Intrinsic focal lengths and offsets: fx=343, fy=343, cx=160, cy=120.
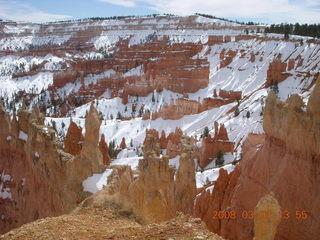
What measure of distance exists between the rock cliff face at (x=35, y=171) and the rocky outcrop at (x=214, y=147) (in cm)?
1758

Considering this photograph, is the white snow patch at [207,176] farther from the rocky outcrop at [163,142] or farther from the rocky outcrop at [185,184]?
the rocky outcrop at [163,142]

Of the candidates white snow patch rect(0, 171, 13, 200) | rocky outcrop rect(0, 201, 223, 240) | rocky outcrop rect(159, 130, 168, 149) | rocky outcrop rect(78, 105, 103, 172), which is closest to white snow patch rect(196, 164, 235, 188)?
rocky outcrop rect(78, 105, 103, 172)

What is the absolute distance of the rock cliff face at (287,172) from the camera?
11570mm

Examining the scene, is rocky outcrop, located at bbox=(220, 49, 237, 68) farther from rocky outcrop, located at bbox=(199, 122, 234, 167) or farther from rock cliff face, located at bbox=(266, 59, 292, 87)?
rocky outcrop, located at bbox=(199, 122, 234, 167)

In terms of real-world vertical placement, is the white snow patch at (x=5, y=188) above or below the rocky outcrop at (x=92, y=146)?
below

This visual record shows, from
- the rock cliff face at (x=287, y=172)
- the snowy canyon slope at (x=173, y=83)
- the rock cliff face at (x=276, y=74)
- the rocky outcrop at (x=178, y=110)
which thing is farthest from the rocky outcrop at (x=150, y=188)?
the rock cliff face at (x=276, y=74)

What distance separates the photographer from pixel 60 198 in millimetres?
14578

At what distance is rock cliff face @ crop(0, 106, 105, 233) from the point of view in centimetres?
1349

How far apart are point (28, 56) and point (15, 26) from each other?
62.7 metres

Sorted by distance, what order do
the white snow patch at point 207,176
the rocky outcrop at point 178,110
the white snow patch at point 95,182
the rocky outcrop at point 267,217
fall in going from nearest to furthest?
the rocky outcrop at point 267,217
the white snow patch at point 95,182
the white snow patch at point 207,176
the rocky outcrop at point 178,110

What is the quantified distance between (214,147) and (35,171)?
19.4m

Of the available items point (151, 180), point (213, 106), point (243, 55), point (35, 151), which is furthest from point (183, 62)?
point (151, 180)

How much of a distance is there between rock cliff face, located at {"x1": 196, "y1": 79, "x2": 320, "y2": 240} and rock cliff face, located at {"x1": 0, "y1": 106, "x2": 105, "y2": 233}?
20.6 ft

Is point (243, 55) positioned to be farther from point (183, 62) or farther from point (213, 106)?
point (213, 106)
